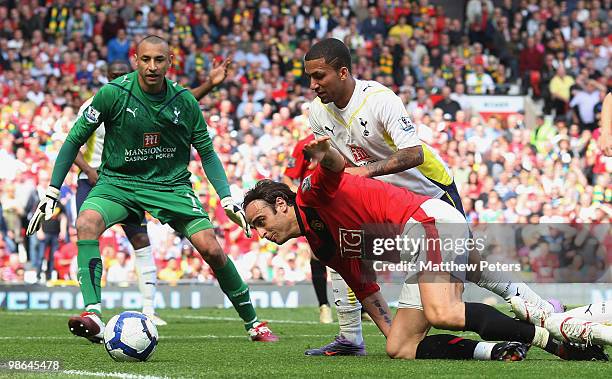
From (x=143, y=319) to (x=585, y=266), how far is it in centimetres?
857

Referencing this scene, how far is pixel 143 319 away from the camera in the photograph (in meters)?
7.68

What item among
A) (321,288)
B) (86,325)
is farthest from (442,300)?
(321,288)

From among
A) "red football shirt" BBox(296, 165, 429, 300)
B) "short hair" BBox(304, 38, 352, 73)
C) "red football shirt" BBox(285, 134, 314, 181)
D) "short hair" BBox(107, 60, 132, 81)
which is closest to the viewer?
"red football shirt" BBox(296, 165, 429, 300)

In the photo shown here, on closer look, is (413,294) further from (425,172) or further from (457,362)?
(425,172)

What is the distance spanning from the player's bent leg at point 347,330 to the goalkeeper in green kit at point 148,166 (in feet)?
3.35

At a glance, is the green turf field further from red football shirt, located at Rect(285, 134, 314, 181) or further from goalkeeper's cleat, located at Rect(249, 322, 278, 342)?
red football shirt, located at Rect(285, 134, 314, 181)

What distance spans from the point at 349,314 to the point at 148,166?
2181 millimetres

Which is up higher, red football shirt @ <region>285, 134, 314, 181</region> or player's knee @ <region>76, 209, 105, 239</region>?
red football shirt @ <region>285, 134, 314, 181</region>

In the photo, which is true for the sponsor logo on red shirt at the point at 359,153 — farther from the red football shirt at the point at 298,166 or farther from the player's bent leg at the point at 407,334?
the red football shirt at the point at 298,166

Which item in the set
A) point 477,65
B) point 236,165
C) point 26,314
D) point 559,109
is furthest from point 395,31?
point 26,314

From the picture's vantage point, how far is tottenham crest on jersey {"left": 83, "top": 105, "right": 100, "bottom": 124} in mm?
9164

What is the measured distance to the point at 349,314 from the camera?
27.7 feet

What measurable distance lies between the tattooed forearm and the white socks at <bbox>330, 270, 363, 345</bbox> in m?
1.12

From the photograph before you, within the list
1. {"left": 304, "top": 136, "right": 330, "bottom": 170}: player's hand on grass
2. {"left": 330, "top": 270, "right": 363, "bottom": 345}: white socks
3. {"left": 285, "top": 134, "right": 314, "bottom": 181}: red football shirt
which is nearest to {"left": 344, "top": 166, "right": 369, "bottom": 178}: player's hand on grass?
{"left": 304, "top": 136, "right": 330, "bottom": 170}: player's hand on grass
